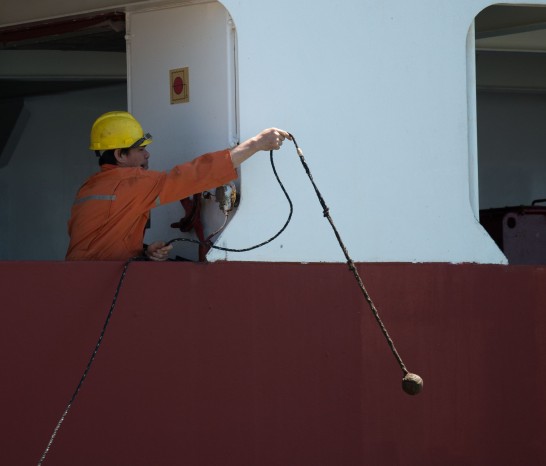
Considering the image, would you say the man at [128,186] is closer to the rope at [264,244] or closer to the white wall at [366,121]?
the rope at [264,244]

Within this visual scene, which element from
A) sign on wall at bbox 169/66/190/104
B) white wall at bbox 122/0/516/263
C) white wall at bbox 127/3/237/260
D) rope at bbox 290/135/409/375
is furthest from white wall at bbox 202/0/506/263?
sign on wall at bbox 169/66/190/104

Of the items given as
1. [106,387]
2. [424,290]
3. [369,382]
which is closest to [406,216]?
[424,290]

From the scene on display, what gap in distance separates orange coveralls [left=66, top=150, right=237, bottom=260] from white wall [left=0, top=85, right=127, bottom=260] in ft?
10.1

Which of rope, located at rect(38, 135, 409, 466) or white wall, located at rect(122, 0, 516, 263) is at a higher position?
white wall, located at rect(122, 0, 516, 263)

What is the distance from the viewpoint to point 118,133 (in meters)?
4.66

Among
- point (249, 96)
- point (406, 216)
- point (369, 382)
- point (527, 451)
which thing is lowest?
point (527, 451)

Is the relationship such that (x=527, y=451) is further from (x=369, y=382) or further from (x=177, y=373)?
(x=177, y=373)

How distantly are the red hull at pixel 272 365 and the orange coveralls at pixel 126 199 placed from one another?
0.31 m

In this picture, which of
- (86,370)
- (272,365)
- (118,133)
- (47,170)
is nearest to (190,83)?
(118,133)

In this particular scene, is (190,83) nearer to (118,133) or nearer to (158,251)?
A: (118,133)

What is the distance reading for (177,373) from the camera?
4.26 m

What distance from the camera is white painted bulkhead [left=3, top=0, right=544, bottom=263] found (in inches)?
183

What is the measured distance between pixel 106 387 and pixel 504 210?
2.95 meters

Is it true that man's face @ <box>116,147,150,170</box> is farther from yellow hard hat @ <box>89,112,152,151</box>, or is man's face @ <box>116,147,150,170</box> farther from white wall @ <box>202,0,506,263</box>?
white wall @ <box>202,0,506,263</box>
